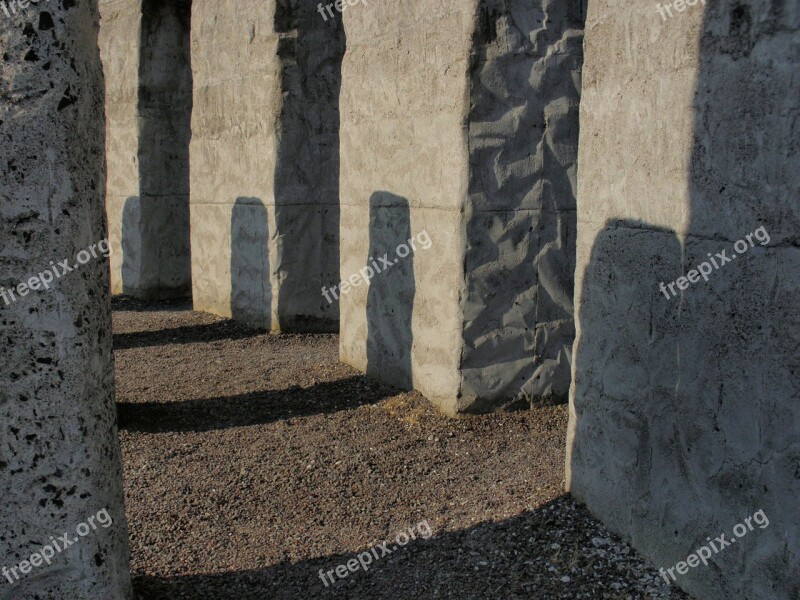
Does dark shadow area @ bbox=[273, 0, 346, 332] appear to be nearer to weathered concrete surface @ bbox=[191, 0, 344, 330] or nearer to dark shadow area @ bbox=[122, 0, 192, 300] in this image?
weathered concrete surface @ bbox=[191, 0, 344, 330]

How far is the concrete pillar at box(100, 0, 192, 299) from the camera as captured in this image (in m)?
9.55

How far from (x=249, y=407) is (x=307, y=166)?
2.77 metres

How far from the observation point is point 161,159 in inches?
381

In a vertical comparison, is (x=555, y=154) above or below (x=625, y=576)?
above

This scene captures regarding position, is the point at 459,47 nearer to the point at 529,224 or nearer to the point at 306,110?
the point at 529,224

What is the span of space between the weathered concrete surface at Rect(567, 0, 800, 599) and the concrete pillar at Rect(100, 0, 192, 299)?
23.1ft

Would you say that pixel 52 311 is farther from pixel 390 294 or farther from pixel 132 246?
pixel 132 246

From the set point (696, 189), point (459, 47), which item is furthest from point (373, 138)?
point (696, 189)

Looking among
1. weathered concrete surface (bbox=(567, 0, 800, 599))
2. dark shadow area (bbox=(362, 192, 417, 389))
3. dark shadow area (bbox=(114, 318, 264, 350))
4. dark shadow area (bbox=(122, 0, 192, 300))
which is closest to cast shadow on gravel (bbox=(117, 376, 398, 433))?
dark shadow area (bbox=(362, 192, 417, 389))

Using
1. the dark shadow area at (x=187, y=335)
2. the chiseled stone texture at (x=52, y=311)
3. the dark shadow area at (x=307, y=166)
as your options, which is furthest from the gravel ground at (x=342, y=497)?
the dark shadow area at (x=307, y=166)

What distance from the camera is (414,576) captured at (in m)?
3.26

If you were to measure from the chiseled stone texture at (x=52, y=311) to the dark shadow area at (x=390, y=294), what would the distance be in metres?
3.06

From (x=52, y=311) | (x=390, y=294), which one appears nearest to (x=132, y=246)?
(x=390, y=294)

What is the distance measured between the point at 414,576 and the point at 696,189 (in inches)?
68.7
